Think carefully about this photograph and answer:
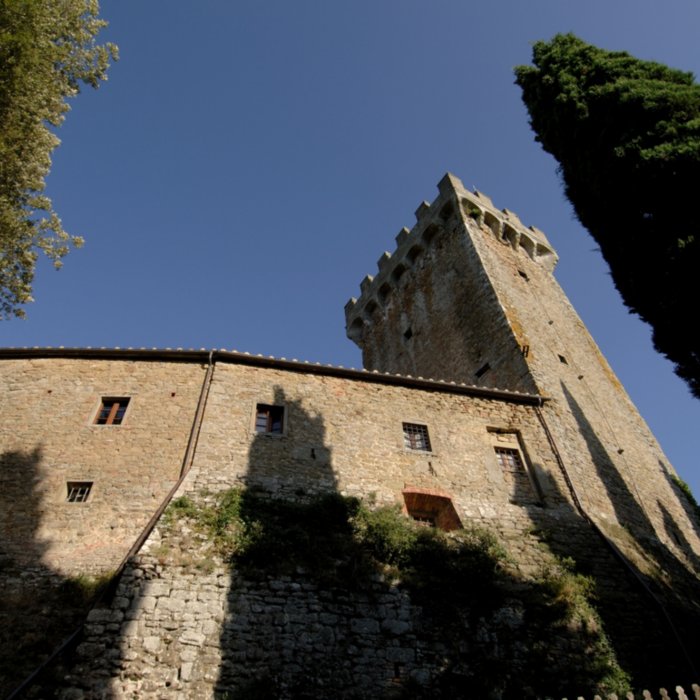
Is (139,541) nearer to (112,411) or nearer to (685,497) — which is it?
(112,411)

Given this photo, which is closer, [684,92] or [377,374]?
[684,92]

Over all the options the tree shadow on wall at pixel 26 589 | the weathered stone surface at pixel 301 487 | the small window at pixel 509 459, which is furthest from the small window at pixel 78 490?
the small window at pixel 509 459

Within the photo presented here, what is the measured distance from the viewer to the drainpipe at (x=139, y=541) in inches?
291

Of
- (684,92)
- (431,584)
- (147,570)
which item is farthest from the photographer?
(684,92)

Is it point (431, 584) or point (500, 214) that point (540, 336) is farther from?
point (431, 584)

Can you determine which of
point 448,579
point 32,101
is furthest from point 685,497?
point 32,101

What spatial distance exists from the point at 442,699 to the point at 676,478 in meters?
12.4

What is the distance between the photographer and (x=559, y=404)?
15.4 metres

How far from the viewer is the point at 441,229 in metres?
23.6

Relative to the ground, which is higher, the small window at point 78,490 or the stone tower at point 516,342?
the stone tower at point 516,342

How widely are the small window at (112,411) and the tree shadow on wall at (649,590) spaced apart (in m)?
9.75

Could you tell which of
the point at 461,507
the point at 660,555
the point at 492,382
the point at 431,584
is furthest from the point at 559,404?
the point at 431,584

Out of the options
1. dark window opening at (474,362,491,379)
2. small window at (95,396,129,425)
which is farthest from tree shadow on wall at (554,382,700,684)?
small window at (95,396,129,425)

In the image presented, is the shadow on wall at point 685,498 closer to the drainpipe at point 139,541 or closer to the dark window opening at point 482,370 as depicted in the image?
the dark window opening at point 482,370
